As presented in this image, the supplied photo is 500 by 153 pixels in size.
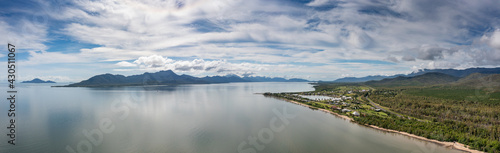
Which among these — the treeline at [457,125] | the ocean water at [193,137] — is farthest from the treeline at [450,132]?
the ocean water at [193,137]

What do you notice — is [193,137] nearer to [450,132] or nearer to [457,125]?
[450,132]

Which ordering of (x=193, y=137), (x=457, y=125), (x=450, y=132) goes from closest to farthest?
(x=193, y=137) < (x=450, y=132) < (x=457, y=125)

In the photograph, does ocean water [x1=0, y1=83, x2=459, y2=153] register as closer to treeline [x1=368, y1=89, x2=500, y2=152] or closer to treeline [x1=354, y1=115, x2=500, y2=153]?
treeline [x1=354, y1=115, x2=500, y2=153]

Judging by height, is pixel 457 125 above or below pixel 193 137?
above

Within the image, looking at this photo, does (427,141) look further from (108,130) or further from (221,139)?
(108,130)

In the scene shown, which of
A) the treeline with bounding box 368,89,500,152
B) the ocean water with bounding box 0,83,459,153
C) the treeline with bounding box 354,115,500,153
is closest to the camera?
the ocean water with bounding box 0,83,459,153

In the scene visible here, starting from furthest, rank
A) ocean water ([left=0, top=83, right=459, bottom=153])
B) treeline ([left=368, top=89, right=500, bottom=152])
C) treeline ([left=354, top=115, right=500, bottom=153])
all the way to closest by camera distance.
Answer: treeline ([left=368, top=89, right=500, bottom=152]), treeline ([left=354, top=115, right=500, bottom=153]), ocean water ([left=0, top=83, right=459, bottom=153])

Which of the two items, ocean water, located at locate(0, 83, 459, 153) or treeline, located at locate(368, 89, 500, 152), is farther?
treeline, located at locate(368, 89, 500, 152)

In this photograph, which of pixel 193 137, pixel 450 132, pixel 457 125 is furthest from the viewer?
pixel 457 125

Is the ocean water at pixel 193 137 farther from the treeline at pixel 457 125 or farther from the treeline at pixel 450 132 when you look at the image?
the treeline at pixel 457 125

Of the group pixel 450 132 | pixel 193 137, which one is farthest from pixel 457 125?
pixel 193 137

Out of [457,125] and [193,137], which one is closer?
[193,137]

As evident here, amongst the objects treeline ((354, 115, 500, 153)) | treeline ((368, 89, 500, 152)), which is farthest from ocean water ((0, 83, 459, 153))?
treeline ((368, 89, 500, 152))
